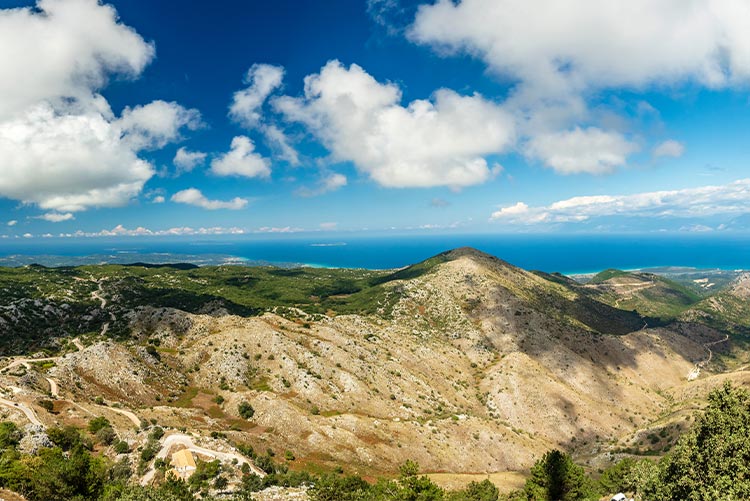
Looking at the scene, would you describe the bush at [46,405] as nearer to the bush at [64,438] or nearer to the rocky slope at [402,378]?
the rocky slope at [402,378]

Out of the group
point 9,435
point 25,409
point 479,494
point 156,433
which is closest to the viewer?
point 9,435

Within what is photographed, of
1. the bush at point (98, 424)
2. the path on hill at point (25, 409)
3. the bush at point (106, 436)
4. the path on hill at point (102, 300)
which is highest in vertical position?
the path on hill at point (102, 300)

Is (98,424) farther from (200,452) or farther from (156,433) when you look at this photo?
(200,452)

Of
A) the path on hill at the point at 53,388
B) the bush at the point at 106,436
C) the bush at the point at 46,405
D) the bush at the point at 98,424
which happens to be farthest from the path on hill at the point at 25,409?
the path on hill at the point at 53,388

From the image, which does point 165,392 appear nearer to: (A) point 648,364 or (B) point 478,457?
(B) point 478,457

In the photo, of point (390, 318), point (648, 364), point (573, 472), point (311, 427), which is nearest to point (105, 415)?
→ point (311, 427)

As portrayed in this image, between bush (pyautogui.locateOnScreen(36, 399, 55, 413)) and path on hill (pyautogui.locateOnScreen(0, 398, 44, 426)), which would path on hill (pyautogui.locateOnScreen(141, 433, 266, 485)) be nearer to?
path on hill (pyautogui.locateOnScreen(0, 398, 44, 426))

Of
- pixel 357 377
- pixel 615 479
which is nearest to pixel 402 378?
pixel 357 377

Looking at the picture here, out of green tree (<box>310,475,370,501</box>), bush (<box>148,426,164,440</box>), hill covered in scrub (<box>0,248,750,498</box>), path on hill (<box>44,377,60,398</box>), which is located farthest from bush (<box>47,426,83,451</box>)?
green tree (<box>310,475,370,501</box>)
